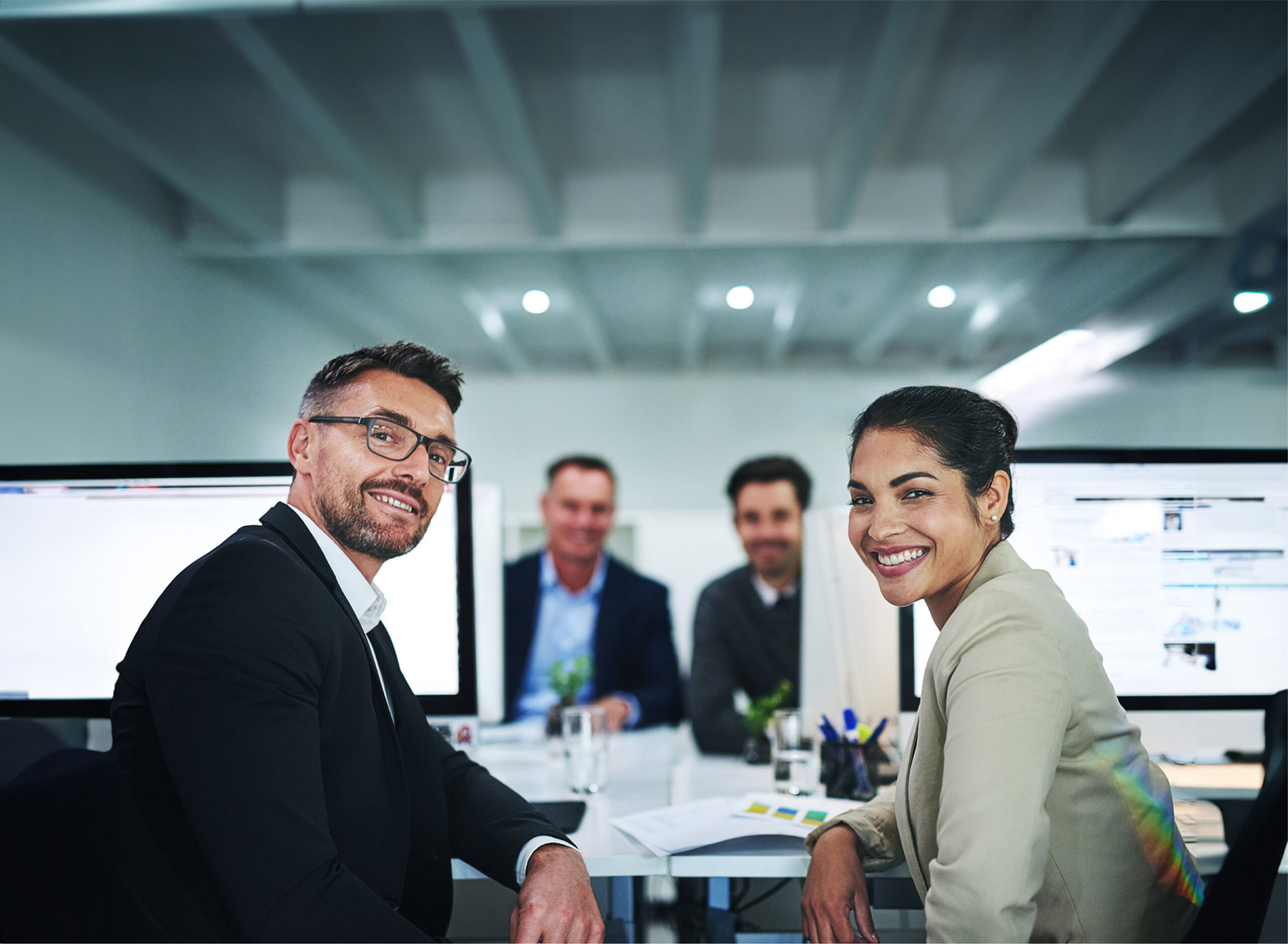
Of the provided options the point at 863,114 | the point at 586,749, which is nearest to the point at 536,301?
the point at 863,114

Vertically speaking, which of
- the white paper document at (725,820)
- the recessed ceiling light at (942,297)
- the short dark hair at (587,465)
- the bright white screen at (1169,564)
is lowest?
the white paper document at (725,820)

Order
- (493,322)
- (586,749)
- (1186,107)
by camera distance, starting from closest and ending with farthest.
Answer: (586,749) → (1186,107) → (493,322)

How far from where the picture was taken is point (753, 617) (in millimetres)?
2289

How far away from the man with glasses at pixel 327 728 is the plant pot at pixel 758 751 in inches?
27.0

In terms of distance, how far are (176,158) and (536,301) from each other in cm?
318

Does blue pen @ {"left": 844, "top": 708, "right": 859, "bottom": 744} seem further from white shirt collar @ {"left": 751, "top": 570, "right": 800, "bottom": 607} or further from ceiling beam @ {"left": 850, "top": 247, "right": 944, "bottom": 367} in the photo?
ceiling beam @ {"left": 850, "top": 247, "right": 944, "bottom": 367}

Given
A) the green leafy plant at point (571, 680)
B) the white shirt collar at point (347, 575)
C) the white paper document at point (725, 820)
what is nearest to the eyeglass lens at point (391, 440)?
the white shirt collar at point (347, 575)

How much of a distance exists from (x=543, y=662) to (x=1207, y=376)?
253 cm

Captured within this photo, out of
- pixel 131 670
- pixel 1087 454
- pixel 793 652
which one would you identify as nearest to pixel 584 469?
pixel 793 652

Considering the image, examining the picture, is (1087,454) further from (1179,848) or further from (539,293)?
(539,293)

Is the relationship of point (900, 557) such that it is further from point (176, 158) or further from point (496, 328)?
point (496, 328)

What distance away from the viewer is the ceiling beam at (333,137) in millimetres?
2264

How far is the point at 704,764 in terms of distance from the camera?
1725 millimetres

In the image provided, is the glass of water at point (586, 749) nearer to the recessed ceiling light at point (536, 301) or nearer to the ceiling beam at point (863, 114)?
the ceiling beam at point (863, 114)
